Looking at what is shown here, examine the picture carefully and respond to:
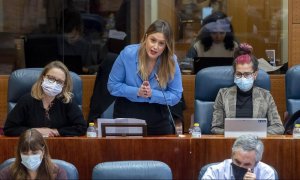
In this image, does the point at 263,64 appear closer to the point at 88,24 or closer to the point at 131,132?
the point at 88,24

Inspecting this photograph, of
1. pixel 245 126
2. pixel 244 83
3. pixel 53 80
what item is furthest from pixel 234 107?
pixel 53 80

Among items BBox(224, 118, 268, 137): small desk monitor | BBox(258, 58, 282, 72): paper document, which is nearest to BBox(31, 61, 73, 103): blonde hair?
BBox(224, 118, 268, 137): small desk monitor

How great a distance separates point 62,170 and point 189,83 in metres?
2.61

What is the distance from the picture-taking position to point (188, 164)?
187 inches

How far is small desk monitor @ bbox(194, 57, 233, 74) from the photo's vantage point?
654 cm

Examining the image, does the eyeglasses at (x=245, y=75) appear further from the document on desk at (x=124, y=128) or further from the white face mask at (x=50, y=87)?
the white face mask at (x=50, y=87)

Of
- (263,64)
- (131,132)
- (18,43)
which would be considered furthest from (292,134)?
(18,43)

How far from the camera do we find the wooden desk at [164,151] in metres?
4.71

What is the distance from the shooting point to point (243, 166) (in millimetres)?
4090

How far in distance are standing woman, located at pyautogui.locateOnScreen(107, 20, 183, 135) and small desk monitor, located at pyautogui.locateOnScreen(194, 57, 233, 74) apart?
1359mm

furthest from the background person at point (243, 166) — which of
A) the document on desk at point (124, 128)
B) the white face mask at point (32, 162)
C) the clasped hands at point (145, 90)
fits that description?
the clasped hands at point (145, 90)

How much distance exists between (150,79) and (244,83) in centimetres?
73

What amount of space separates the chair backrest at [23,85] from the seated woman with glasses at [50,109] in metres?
0.41

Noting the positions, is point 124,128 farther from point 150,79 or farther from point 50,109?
point 50,109
